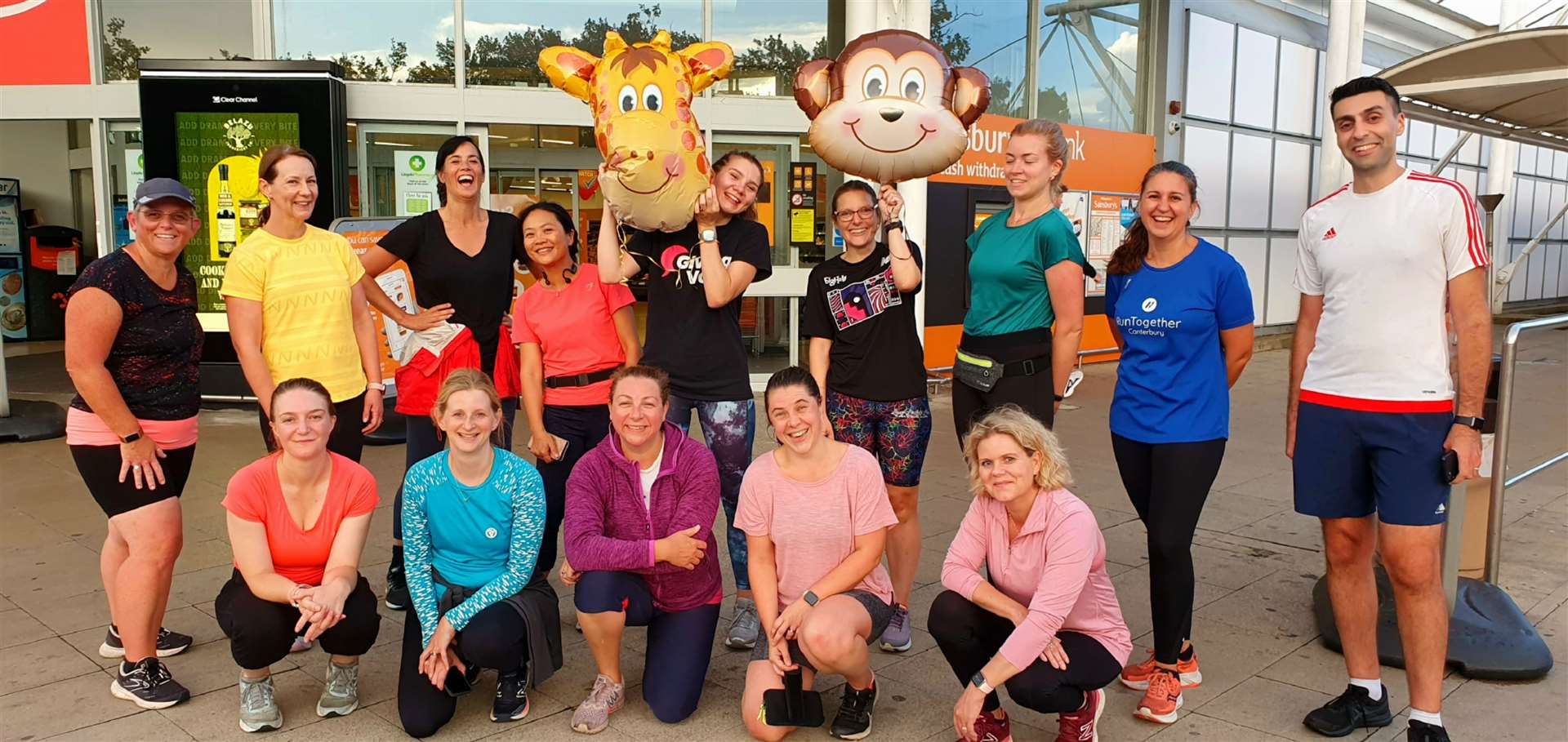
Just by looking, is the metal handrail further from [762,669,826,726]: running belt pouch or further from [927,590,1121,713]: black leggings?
[762,669,826,726]: running belt pouch

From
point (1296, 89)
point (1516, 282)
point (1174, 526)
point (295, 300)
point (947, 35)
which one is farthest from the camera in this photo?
point (1516, 282)

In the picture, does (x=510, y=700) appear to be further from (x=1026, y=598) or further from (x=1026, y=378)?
(x=1026, y=378)

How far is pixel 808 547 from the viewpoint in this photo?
3.26 metres

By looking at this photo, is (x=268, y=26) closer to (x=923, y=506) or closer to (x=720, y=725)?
(x=923, y=506)

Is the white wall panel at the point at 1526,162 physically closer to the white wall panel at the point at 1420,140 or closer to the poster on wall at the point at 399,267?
the white wall panel at the point at 1420,140

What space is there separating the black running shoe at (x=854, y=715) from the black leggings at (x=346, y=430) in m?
1.89

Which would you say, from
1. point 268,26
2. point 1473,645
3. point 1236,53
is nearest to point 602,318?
point 1473,645

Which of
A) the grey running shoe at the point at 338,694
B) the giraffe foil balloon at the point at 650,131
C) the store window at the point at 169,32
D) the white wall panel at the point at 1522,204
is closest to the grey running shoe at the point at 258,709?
the grey running shoe at the point at 338,694

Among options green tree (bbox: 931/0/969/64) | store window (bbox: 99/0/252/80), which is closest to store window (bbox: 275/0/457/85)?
store window (bbox: 99/0/252/80)

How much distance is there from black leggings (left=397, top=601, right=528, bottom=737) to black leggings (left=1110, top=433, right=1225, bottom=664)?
1.92 m

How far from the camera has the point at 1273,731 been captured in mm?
3184

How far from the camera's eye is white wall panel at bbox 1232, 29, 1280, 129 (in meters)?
13.8

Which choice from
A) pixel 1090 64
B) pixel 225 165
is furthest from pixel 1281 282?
pixel 225 165

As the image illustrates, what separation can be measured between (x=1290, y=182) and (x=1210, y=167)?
221 centimetres
